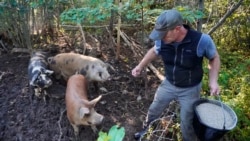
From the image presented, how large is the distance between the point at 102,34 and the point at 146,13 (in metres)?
2.23

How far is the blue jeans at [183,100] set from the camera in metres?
3.81

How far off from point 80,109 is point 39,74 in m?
1.15

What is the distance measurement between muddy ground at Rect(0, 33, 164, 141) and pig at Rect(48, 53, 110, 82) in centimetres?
23

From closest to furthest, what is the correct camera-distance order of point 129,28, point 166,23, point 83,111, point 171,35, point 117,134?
point 117,134
point 166,23
point 171,35
point 83,111
point 129,28

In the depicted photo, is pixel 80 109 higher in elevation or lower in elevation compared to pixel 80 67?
lower

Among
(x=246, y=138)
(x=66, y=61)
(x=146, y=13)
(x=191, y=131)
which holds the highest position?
(x=146, y=13)

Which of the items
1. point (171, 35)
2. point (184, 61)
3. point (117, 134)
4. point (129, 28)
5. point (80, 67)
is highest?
point (171, 35)

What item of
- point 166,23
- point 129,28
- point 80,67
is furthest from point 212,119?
point 129,28

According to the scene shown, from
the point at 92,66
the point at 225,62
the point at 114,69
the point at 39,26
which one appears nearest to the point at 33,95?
the point at 92,66

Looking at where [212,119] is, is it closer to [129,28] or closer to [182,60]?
[182,60]

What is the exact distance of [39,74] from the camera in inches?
185

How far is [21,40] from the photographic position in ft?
20.7

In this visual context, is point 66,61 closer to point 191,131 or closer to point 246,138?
point 191,131

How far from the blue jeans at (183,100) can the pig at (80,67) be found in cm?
104
